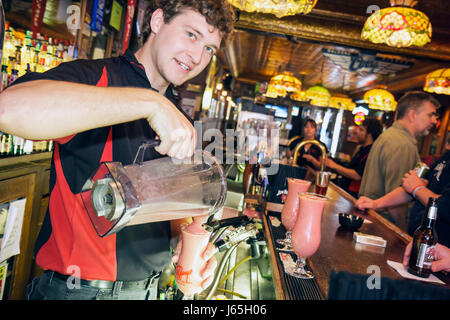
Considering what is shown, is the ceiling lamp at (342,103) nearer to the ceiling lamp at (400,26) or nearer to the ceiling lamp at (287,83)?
the ceiling lamp at (287,83)

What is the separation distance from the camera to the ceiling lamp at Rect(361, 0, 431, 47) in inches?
98.2

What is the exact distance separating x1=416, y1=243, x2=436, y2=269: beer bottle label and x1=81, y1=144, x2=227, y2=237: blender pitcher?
828 mm

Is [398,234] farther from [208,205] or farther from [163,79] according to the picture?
[163,79]

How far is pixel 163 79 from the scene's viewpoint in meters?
1.28

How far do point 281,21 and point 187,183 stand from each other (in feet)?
Result: 14.2

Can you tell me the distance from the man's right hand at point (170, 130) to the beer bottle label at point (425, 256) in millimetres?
1016

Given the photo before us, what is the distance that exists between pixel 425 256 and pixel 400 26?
2012 mm

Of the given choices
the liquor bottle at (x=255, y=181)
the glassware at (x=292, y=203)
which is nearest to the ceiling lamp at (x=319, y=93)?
the liquor bottle at (x=255, y=181)

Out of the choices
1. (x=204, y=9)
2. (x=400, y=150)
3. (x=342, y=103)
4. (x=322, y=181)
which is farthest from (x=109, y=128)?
(x=342, y=103)

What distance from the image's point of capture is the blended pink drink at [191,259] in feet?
3.41

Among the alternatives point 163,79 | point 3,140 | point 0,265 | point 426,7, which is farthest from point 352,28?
point 0,265

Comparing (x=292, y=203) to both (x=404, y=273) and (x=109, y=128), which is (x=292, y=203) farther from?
(x=109, y=128)

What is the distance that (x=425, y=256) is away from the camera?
47.8 inches
